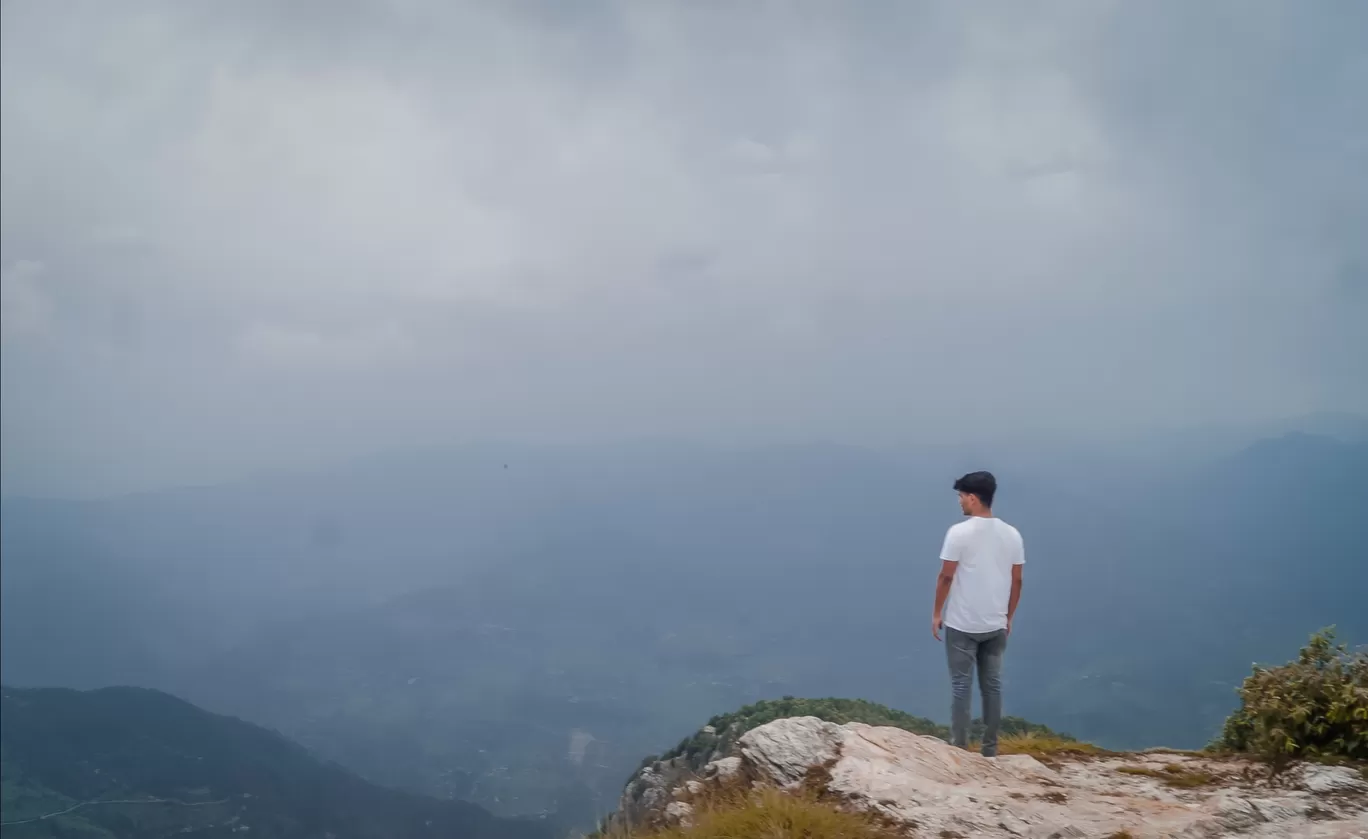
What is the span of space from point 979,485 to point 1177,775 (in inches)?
132

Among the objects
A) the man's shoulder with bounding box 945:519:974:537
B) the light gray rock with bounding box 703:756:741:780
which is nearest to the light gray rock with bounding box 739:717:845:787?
the light gray rock with bounding box 703:756:741:780

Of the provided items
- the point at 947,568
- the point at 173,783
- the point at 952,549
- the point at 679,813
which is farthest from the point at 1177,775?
the point at 173,783

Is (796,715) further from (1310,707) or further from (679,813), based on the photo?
(679,813)

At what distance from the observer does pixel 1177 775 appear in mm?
7227

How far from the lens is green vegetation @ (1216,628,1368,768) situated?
718 cm

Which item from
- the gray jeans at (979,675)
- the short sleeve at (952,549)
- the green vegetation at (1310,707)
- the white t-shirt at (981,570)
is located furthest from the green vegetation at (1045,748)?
the short sleeve at (952,549)

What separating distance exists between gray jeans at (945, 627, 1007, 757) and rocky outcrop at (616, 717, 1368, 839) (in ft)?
1.28

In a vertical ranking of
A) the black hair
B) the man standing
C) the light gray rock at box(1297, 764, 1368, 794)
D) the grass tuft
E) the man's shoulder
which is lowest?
the grass tuft

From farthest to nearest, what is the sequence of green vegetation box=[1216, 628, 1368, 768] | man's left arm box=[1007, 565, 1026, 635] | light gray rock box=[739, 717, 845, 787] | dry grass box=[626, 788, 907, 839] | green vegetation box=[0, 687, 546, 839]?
1. green vegetation box=[0, 687, 546, 839]
2. man's left arm box=[1007, 565, 1026, 635]
3. green vegetation box=[1216, 628, 1368, 768]
4. light gray rock box=[739, 717, 845, 787]
5. dry grass box=[626, 788, 907, 839]

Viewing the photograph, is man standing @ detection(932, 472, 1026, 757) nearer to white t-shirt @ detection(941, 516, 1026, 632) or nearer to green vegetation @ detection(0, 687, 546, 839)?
white t-shirt @ detection(941, 516, 1026, 632)

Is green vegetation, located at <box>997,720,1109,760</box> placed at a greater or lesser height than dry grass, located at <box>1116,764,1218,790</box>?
lesser

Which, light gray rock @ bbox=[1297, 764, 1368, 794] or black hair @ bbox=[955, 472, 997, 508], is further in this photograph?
black hair @ bbox=[955, 472, 997, 508]

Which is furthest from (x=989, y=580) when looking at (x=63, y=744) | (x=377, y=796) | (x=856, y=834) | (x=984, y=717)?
(x=63, y=744)

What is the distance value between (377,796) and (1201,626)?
202 metres
